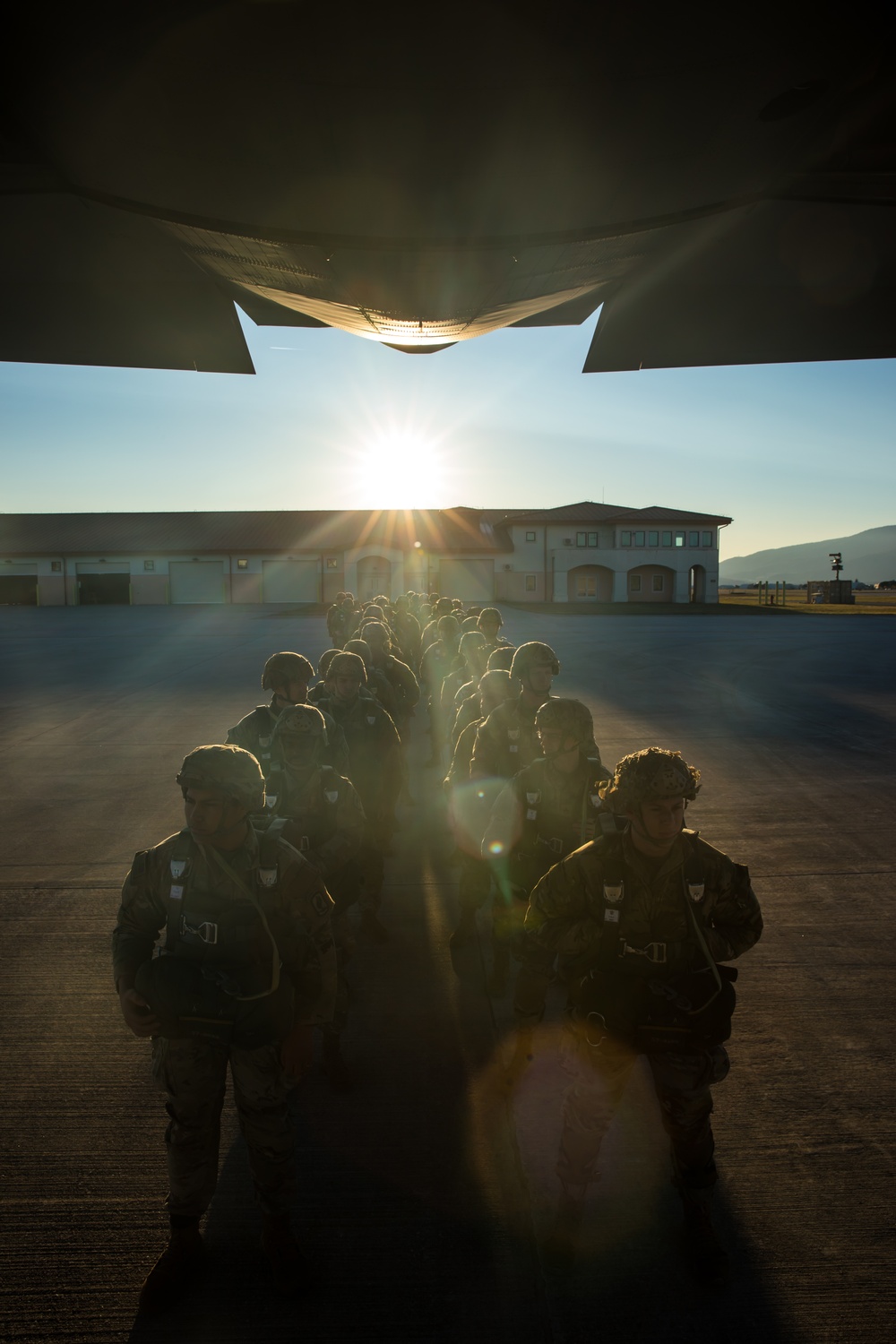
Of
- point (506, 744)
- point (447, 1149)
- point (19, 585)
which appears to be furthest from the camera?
point (19, 585)

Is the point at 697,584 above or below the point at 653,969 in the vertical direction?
above

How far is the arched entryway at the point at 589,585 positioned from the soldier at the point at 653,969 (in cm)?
5045

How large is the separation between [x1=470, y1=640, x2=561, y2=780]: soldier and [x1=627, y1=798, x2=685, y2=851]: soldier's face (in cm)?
220

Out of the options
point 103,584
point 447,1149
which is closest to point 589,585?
point 103,584

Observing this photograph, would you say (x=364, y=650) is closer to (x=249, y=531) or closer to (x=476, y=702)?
(x=476, y=702)

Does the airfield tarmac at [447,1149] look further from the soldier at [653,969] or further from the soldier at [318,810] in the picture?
the soldier at [318,810]

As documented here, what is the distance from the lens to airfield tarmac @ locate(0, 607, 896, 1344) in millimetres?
2240

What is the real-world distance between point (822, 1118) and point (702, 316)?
7.04 metres

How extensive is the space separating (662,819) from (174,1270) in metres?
2.18

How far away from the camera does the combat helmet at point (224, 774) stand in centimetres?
222

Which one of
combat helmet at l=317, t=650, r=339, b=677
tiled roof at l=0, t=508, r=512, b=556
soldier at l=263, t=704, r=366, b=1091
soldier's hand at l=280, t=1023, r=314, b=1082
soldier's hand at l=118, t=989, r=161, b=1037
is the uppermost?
tiled roof at l=0, t=508, r=512, b=556

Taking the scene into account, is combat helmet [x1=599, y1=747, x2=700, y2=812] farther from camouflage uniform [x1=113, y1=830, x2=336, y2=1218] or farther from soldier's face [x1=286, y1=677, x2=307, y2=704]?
soldier's face [x1=286, y1=677, x2=307, y2=704]

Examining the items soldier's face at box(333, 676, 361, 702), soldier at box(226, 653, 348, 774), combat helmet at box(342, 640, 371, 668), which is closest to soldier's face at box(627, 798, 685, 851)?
soldier at box(226, 653, 348, 774)

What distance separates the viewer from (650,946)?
7.61 feet
